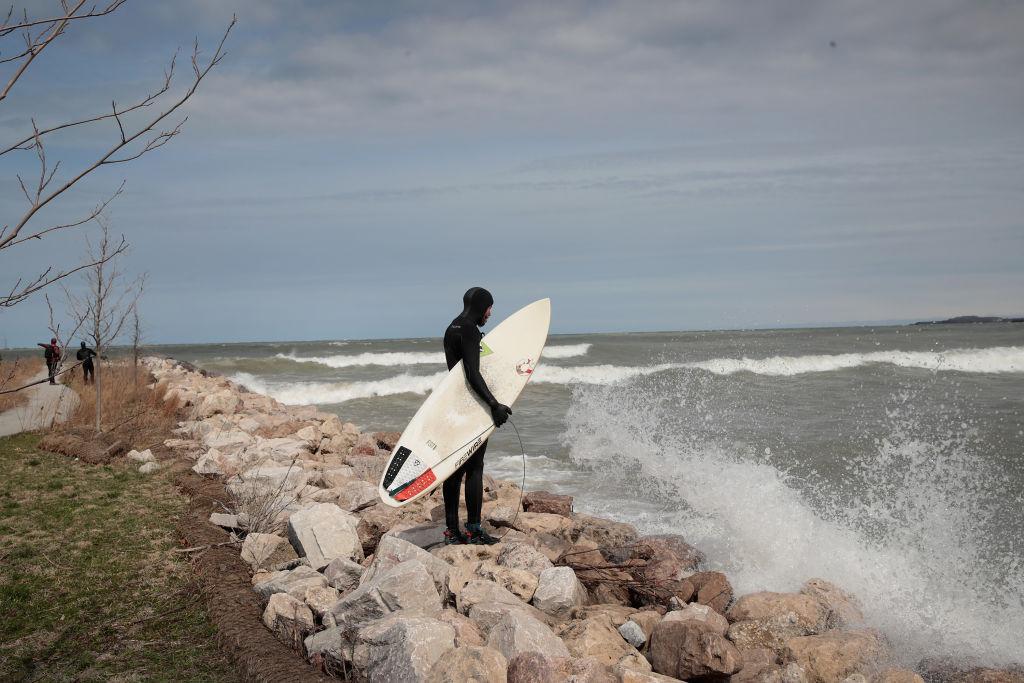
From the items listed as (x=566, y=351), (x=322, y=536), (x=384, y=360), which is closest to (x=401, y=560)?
(x=322, y=536)

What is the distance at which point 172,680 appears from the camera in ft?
13.0

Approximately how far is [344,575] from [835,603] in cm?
333

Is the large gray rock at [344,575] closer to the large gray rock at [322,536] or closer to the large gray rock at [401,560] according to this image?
the large gray rock at [401,560]

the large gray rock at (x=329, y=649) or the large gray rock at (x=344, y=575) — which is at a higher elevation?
the large gray rock at (x=344, y=575)

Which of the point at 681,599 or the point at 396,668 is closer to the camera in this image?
the point at 396,668

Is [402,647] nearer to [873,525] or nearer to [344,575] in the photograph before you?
[344,575]

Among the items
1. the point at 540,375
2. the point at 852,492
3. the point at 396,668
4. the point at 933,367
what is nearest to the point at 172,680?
the point at 396,668

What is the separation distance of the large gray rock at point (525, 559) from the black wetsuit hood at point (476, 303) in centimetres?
165

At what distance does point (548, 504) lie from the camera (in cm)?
733

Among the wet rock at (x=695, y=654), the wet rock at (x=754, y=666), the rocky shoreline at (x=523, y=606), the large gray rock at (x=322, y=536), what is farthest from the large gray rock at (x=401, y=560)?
the wet rock at (x=754, y=666)

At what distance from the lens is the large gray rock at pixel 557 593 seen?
4.86 meters

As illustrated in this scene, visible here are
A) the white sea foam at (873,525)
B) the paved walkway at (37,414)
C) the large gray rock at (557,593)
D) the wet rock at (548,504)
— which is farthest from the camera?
the paved walkway at (37,414)

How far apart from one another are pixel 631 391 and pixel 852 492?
14.2 m

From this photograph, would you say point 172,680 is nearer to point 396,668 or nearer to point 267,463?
point 396,668
